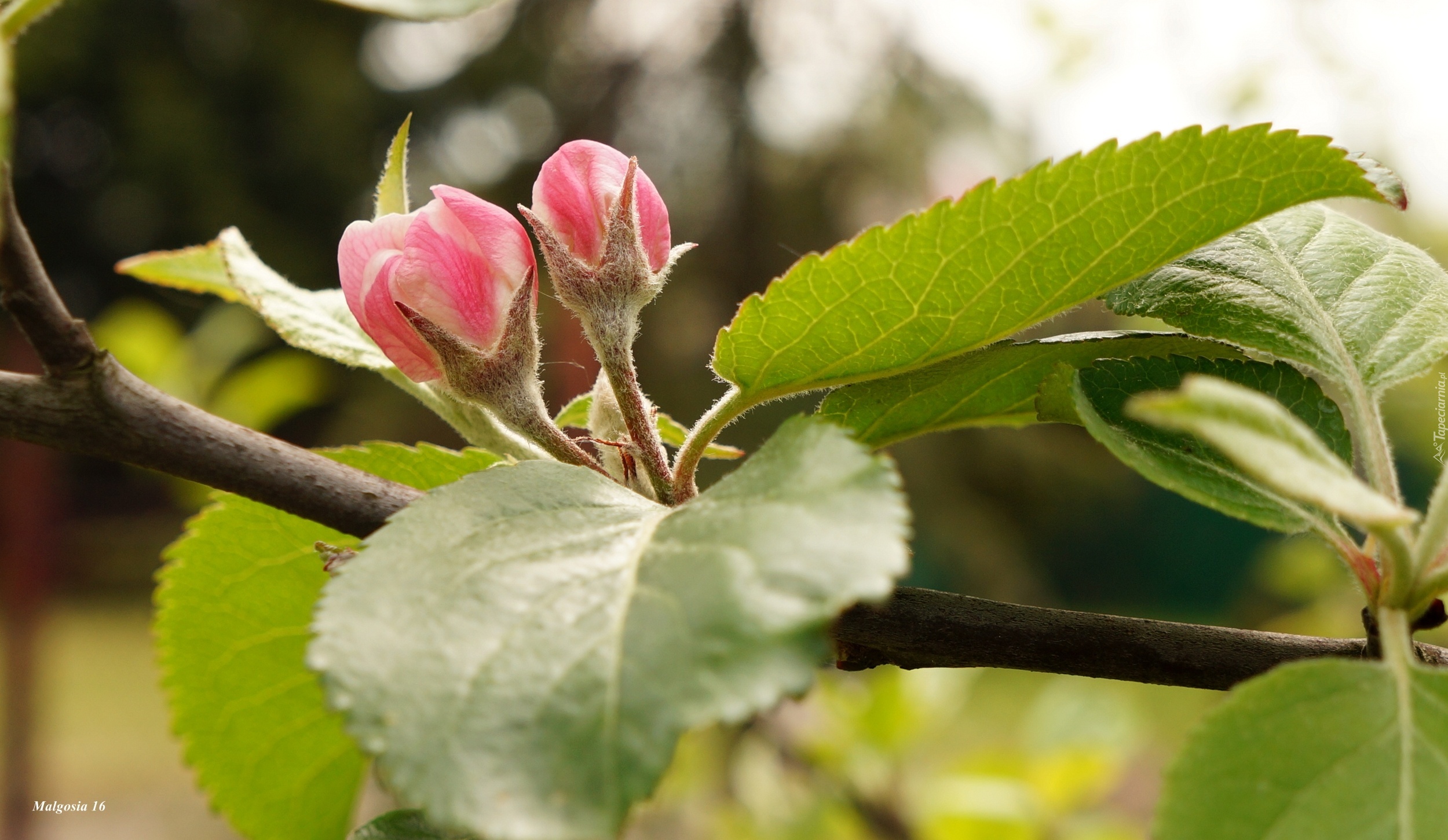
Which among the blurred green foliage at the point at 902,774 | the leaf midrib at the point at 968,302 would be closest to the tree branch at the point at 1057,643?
the leaf midrib at the point at 968,302

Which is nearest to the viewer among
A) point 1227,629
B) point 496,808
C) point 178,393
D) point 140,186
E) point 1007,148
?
point 496,808

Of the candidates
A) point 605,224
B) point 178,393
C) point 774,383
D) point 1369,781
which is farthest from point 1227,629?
point 178,393

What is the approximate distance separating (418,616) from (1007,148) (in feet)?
17.3

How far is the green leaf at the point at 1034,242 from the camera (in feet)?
1.29

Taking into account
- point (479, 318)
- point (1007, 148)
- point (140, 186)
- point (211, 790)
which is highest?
point (479, 318)

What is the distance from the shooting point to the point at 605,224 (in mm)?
465

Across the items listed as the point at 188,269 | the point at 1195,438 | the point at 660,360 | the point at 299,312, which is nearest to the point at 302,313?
the point at 299,312

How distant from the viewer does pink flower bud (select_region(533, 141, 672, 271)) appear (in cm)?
45

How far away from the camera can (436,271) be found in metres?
0.43

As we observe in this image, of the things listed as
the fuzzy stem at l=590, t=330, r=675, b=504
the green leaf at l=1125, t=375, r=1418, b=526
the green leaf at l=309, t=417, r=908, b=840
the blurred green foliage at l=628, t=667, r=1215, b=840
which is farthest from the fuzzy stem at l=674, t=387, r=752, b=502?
the blurred green foliage at l=628, t=667, r=1215, b=840

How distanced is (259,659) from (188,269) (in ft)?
0.77

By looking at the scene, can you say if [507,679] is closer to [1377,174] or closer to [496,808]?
[496,808]

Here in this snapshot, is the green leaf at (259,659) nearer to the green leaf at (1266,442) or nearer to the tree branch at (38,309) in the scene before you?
the tree branch at (38,309)

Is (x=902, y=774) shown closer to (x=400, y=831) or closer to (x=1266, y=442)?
(x=400, y=831)
